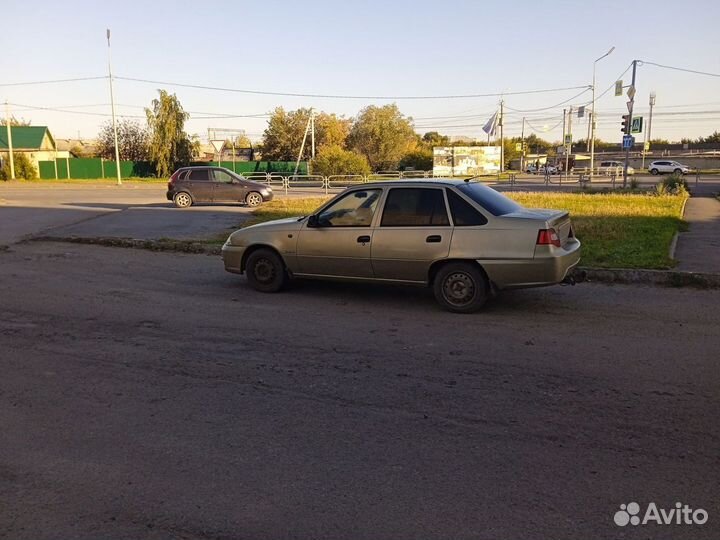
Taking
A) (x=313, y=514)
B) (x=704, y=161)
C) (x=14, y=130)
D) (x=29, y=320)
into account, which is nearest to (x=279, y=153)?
(x=14, y=130)

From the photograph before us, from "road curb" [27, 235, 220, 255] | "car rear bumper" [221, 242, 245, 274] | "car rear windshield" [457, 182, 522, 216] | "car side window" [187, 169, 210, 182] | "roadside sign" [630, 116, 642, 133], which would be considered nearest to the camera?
"car rear windshield" [457, 182, 522, 216]

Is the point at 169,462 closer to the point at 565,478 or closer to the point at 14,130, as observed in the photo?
the point at 565,478

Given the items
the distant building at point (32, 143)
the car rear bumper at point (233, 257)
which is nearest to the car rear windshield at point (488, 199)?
the car rear bumper at point (233, 257)

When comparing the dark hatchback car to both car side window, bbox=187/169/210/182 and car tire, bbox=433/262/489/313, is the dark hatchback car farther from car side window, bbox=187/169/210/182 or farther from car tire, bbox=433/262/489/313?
car tire, bbox=433/262/489/313

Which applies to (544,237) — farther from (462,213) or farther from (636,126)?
(636,126)

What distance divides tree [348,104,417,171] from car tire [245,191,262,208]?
45.1m

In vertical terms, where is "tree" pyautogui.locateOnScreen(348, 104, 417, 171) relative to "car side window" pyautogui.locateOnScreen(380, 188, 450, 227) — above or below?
above

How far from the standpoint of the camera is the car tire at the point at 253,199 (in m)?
24.4

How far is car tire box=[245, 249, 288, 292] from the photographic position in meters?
8.48

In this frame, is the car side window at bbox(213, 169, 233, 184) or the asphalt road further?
the car side window at bbox(213, 169, 233, 184)

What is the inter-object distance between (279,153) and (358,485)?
69.8 m

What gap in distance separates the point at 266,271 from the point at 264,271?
0.11ft

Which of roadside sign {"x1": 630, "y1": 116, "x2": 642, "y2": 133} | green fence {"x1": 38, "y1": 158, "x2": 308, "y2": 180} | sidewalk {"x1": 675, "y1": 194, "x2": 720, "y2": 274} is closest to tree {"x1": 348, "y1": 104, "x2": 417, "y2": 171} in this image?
green fence {"x1": 38, "y1": 158, "x2": 308, "y2": 180}

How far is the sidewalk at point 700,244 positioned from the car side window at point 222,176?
1645 cm
